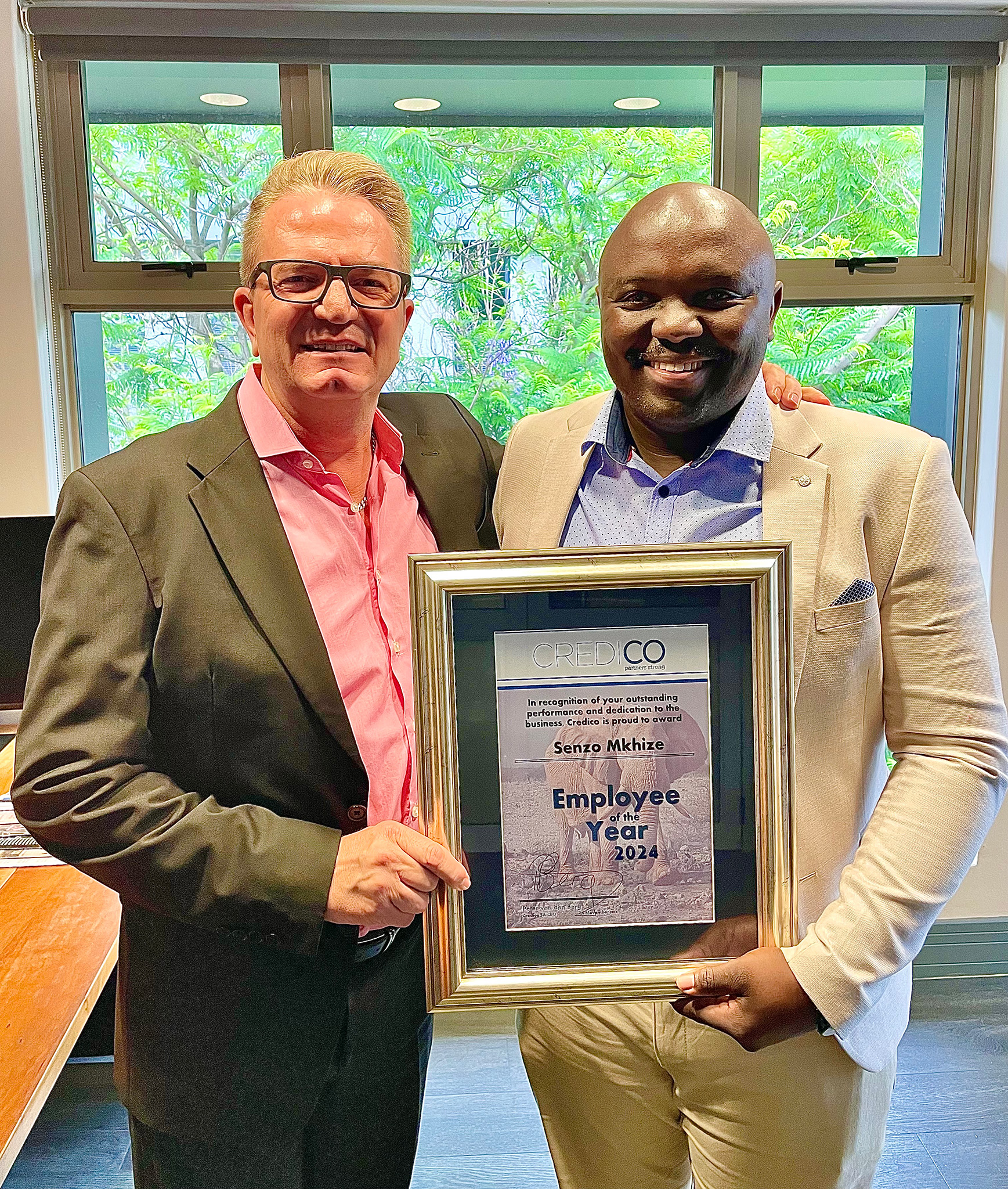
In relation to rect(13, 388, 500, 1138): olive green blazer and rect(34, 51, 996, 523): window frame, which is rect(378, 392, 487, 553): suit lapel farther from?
rect(34, 51, 996, 523): window frame

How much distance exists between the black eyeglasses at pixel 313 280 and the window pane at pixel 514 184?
5.85 ft

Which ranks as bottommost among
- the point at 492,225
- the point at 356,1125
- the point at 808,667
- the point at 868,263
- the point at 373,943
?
the point at 356,1125

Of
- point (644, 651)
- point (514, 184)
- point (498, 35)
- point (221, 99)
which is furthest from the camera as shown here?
point (514, 184)

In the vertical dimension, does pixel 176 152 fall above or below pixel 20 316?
above

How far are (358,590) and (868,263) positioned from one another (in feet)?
7.81

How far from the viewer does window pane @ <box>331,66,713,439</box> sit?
2986mm

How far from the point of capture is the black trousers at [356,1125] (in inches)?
55.6

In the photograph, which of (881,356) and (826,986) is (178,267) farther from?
(826,986)

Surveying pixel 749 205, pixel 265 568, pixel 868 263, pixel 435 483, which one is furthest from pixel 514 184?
pixel 265 568

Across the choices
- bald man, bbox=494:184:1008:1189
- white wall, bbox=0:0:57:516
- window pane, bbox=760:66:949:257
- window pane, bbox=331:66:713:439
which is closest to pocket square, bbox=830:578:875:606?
bald man, bbox=494:184:1008:1189

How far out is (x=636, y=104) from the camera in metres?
3.02

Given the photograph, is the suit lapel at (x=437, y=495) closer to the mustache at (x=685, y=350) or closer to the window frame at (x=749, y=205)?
the mustache at (x=685, y=350)

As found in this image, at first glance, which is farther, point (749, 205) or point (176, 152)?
point (749, 205)

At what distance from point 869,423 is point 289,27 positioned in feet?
7.17
